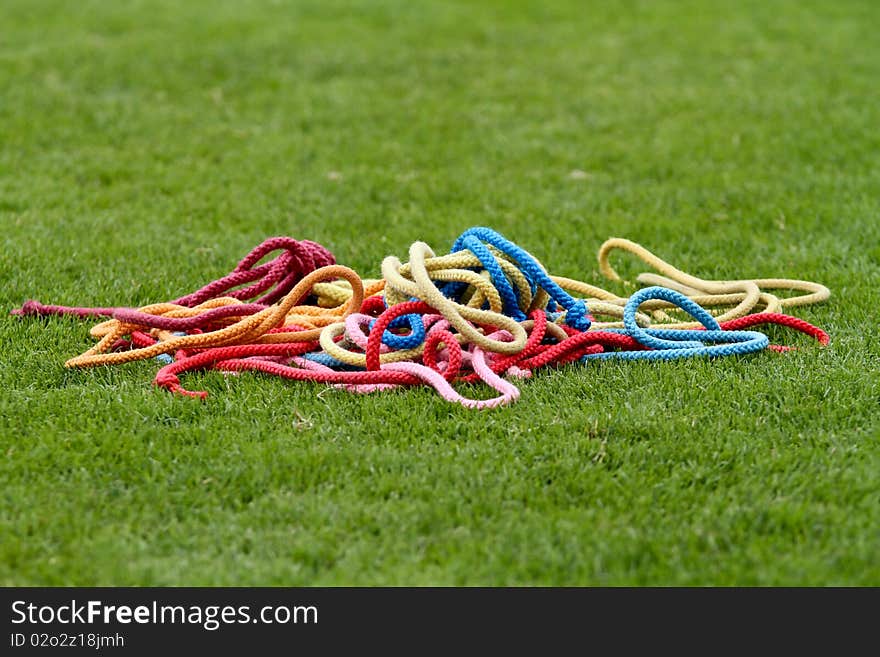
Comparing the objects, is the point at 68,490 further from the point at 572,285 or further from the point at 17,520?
the point at 572,285

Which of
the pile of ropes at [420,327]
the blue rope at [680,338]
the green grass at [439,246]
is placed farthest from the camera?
the blue rope at [680,338]

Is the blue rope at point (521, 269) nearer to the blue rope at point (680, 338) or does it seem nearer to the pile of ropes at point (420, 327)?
the pile of ropes at point (420, 327)

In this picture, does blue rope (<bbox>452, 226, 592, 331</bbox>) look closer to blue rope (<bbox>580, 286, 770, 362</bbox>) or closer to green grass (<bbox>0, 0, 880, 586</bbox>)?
blue rope (<bbox>580, 286, 770, 362</bbox>)

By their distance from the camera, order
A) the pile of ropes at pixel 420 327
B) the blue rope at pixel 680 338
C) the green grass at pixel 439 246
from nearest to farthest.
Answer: the green grass at pixel 439 246, the pile of ropes at pixel 420 327, the blue rope at pixel 680 338

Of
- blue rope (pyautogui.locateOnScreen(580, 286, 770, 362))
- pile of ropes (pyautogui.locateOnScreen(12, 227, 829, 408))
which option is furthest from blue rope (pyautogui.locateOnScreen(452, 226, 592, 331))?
blue rope (pyautogui.locateOnScreen(580, 286, 770, 362))

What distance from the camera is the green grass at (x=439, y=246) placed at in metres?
2.73

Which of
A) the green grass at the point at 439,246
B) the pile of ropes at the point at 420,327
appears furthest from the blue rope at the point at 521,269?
the green grass at the point at 439,246

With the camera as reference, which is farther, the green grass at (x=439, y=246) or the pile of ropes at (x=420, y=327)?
the pile of ropes at (x=420, y=327)

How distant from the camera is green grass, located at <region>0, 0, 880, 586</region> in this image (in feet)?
8.96

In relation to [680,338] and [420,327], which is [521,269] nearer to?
[420,327]

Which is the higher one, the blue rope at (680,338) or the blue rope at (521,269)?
the blue rope at (521,269)

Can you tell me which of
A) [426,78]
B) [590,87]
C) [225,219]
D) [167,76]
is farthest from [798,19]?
[225,219]

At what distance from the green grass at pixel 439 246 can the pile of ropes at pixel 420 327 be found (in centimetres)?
9

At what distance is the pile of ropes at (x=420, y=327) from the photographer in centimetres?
358
